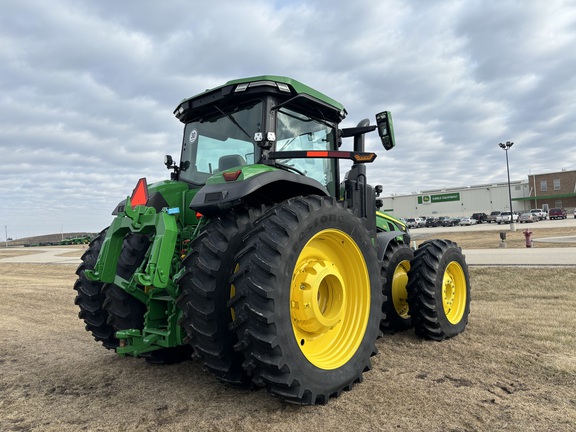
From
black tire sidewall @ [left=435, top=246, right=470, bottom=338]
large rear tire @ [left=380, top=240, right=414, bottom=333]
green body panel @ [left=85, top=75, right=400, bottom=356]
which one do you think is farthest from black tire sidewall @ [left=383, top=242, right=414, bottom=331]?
green body panel @ [left=85, top=75, right=400, bottom=356]

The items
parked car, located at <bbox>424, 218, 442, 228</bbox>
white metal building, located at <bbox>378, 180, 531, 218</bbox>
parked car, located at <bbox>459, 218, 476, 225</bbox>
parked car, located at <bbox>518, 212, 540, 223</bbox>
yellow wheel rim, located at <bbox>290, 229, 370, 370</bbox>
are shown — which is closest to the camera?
yellow wheel rim, located at <bbox>290, 229, 370, 370</bbox>

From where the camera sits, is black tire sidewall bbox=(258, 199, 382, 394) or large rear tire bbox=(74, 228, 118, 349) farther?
large rear tire bbox=(74, 228, 118, 349)

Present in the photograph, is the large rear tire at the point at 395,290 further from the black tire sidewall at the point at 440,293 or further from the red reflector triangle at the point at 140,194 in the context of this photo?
the red reflector triangle at the point at 140,194

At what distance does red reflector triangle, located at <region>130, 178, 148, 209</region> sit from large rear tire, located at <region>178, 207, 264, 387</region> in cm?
71

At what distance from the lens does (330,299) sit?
3621 mm

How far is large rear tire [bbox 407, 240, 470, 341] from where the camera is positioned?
482 cm

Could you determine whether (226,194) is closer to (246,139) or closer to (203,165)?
(246,139)

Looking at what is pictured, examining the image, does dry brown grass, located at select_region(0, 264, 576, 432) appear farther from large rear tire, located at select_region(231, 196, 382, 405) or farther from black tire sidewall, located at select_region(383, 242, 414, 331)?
large rear tire, located at select_region(231, 196, 382, 405)

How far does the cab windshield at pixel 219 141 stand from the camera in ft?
13.2

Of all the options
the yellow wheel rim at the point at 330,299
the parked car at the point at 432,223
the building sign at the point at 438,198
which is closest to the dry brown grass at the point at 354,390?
the yellow wheel rim at the point at 330,299

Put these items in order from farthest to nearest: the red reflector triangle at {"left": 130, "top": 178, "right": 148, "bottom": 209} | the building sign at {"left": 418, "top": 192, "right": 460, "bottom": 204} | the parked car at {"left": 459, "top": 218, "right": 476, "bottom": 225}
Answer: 1. the building sign at {"left": 418, "top": 192, "right": 460, "bottom": 204}
2. the parked car at {"left": 459, "top": 218, "right": 476, "bottom": 225}
3. the red reflector triangle at {"left": 130, "top": 178, "right": 148, "bottom": 209}

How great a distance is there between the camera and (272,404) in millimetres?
3121

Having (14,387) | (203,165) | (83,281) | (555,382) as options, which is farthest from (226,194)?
(555,382)

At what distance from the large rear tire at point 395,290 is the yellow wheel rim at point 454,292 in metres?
0.47
